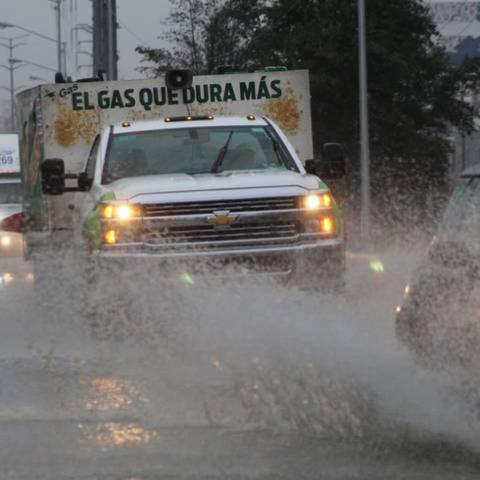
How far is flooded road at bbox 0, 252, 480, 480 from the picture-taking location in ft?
18.7

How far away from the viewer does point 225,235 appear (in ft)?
30.5

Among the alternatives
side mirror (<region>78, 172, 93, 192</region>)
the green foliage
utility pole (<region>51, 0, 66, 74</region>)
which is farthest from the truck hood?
utility pole (<region>51, 0, 66, 74</region>)

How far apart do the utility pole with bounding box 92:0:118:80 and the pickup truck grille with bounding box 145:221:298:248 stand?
1879 cm

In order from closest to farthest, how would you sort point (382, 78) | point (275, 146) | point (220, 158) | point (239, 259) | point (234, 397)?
point (234, 397), point (239, 259), point (220, 158), point (275, 146), point (382, 78)

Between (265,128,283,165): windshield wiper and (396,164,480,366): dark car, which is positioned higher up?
(265,128,283,165): windshield wiper

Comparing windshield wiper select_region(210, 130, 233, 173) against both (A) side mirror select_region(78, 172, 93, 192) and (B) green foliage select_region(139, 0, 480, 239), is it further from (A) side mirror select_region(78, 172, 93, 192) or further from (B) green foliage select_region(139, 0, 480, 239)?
(B) green foliage select_region(139, 0, 480, 239)

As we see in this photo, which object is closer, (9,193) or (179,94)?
(179,94)

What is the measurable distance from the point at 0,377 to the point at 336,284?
9.49ft

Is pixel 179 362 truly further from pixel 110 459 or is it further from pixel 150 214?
pixel 110 459

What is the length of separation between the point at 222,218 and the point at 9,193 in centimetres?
1691

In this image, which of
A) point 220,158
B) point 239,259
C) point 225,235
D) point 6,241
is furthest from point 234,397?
point 6,241

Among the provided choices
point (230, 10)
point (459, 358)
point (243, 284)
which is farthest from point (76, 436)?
point (230, 10)

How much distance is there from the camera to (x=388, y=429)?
20.5ft

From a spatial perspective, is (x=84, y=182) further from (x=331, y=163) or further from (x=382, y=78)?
(x=382, y=78)
